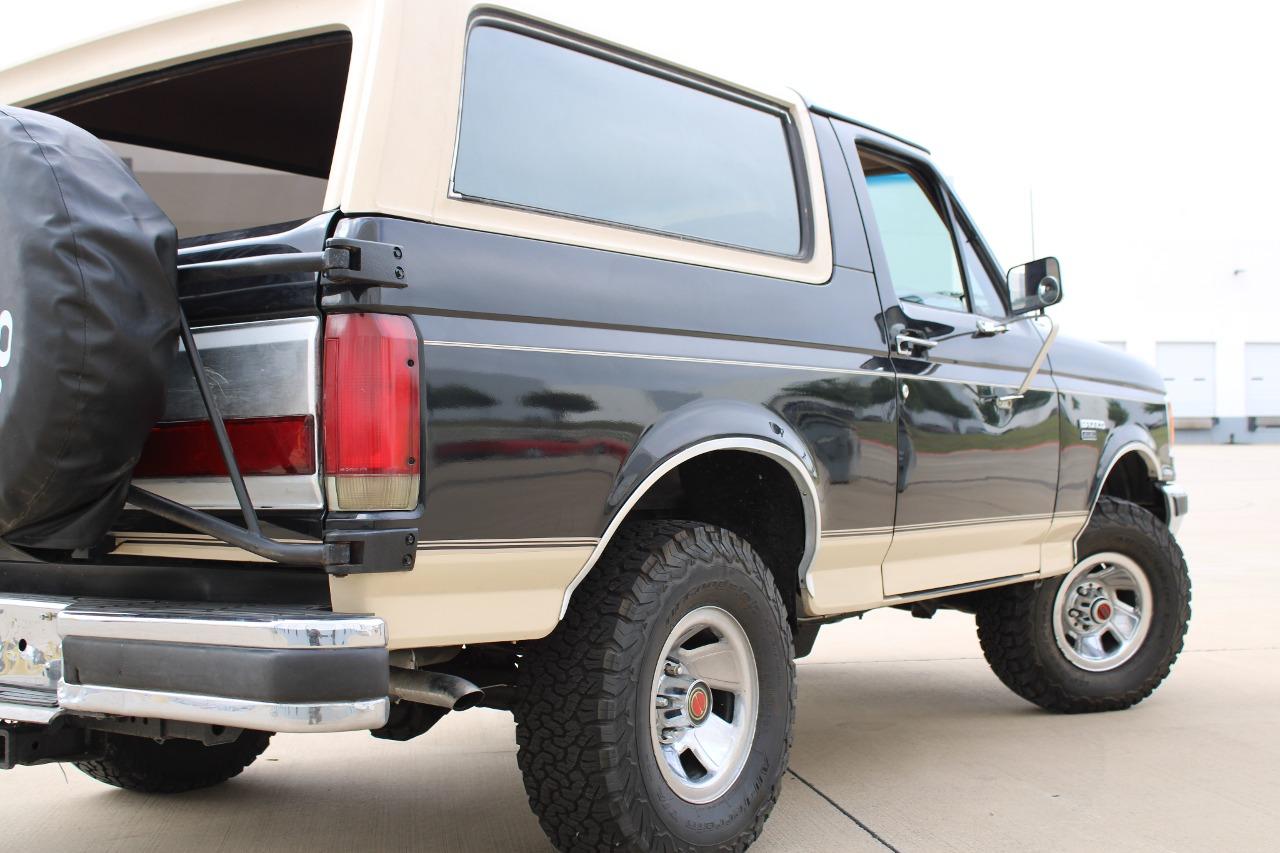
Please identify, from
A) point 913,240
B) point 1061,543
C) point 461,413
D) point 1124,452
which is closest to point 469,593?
point 461,413

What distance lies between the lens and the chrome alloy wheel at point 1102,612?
4.83 meters

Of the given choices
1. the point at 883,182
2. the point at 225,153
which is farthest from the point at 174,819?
the point at 883,182

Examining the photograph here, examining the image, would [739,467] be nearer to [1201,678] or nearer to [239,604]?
[239,604]

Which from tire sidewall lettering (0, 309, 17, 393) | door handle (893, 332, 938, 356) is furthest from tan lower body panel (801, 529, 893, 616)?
tire sidewall lettering (0, 309, 17, 393)

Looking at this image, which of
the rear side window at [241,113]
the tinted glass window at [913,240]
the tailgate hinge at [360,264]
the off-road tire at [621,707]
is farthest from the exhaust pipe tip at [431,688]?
the tinted glass window at [913,240]

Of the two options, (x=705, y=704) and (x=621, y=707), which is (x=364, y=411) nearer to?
(x=621, y=707)

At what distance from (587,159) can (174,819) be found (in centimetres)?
223

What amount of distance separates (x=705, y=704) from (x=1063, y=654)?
2246 millimetres

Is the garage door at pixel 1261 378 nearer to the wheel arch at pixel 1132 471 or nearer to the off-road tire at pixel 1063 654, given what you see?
the wheel arch at pixel 1132 471

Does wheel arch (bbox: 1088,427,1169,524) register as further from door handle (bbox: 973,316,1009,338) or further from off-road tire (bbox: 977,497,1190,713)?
door handle (bbox: 973,316,1009,338)

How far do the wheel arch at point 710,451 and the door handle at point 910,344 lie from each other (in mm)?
630

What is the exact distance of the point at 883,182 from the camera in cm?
421

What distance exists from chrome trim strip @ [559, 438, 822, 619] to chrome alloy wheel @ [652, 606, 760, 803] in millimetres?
302

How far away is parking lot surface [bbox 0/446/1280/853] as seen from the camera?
3.39 metres
